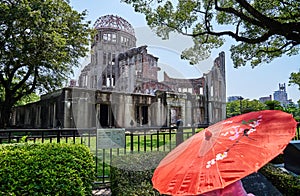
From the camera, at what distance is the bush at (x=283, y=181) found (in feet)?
10.2

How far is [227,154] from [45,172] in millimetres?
1922

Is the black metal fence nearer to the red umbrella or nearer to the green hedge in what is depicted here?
the green hedge

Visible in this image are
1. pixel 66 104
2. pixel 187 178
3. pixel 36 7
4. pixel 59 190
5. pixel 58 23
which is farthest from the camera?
pixel 58 23

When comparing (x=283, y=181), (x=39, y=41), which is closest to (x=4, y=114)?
(x=39, y=41)

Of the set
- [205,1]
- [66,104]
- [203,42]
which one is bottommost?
[66,104]

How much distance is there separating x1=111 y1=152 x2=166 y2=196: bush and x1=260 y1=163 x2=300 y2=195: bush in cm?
172

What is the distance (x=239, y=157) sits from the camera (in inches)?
52.9

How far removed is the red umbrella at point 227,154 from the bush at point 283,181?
2052mm

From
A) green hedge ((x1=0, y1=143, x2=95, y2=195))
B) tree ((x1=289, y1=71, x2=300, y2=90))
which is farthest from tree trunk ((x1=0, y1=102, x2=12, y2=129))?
tree ((x1=289, y1=71, x2=300, y2=90))

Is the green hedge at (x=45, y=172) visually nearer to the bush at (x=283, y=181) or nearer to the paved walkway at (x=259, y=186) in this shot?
the paved walkway at (x=259, y=186)

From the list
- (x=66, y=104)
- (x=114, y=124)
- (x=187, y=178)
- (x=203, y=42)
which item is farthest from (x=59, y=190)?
(x=114, y=124)

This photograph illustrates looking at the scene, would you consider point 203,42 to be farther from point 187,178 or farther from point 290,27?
point 187,178

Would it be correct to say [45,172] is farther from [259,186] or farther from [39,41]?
[39,41]

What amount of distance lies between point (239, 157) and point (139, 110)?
1488 cm
